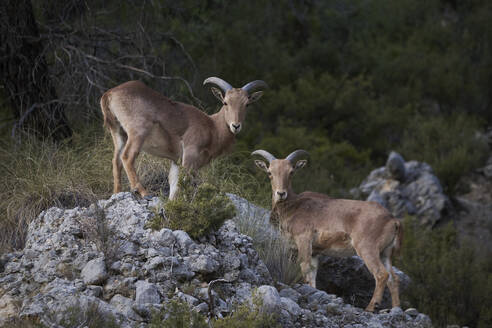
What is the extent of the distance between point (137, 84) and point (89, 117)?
12.3ft

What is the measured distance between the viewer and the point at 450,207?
15984 mm

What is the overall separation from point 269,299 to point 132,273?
1.30m

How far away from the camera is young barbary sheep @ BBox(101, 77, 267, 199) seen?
303 inches

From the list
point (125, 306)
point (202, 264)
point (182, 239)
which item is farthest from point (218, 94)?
point (125, 306)

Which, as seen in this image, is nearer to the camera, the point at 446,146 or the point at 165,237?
the point at 165,237

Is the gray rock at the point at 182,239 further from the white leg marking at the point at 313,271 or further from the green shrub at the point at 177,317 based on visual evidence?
the white leg marking at the point at 313,271

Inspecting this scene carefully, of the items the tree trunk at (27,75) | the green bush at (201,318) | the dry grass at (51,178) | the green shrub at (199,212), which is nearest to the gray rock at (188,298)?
the green bush at (201,318)

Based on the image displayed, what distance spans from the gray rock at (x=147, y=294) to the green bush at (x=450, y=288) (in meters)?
6.40

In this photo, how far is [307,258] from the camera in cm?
880

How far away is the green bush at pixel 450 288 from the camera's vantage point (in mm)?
11055

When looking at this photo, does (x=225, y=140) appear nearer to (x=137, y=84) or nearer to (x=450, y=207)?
(x=137, y=84)

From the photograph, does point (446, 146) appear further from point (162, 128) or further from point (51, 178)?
point (51, 178)

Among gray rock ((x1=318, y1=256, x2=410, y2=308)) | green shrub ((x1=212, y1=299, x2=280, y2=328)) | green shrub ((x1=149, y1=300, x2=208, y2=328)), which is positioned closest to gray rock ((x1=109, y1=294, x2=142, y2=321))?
green shrub ((x1=149, y1=300, x2=208, y2=328))

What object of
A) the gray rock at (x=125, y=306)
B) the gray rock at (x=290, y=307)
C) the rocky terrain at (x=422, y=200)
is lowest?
the rocky terrain at (x=422, y=200)
